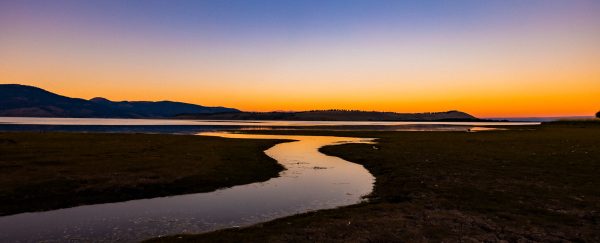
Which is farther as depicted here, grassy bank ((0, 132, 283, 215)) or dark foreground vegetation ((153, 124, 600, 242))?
grassy bank ((0, 132, 283, 215))

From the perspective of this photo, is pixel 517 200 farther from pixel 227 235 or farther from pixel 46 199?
pixel 46 199

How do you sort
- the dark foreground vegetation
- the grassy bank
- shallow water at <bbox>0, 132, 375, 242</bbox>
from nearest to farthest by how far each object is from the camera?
the dark foreground vegetation → shallow water at <bbox>0, 132, 375, 242</bbox> → the grassy bank

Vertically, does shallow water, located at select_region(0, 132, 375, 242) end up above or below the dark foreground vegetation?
below

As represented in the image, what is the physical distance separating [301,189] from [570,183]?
1849 centimetres

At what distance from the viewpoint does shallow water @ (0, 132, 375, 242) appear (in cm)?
1663

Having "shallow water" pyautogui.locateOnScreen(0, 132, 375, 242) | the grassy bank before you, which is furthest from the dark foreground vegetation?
the grassy bank

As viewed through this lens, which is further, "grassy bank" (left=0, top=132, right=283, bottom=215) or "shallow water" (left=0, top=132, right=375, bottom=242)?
"grassy bank" (left=0, top=132, right=283, bottom=215)

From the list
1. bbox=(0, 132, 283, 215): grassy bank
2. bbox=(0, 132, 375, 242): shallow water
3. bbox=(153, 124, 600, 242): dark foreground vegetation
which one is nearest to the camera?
bbox=(153, 124, 600, 242): dark foreground vegetation

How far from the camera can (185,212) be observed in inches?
812

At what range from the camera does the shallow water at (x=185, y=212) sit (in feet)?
54.6

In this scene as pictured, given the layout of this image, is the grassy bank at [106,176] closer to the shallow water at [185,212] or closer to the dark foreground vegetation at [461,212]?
the shallow water at [185,212]

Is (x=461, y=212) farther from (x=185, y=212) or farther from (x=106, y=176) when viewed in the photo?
(x=106, y=176)

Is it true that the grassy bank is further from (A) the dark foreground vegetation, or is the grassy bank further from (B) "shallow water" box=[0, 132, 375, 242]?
(A) the dark foreground vegetation

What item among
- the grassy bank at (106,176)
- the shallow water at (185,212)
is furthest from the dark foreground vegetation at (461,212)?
the grassy bank at (106,176)
